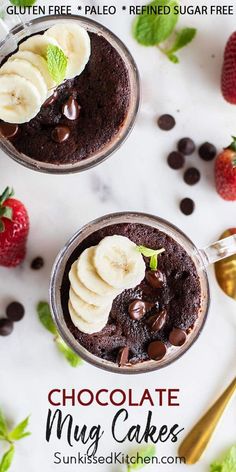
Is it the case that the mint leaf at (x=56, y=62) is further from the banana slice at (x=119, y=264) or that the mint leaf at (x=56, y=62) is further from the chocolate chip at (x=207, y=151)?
the chocolate chip at (x=207, y=151)

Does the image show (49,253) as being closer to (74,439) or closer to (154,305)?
(154,305)

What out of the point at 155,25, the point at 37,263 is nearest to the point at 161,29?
the point at 155,25

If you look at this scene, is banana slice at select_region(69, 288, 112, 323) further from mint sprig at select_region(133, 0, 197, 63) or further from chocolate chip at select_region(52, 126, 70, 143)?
mint sprig at select_region(133, 0, 197, 63)

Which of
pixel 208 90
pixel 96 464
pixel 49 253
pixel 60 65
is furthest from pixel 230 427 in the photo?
pixel 60 65

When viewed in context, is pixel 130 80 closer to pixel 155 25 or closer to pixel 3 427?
pixel 155 25

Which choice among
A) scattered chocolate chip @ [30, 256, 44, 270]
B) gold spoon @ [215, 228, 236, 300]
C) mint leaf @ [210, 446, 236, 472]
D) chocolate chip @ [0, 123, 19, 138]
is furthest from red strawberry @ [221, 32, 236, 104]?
mint leaf @ [210, 446, 236, 472]

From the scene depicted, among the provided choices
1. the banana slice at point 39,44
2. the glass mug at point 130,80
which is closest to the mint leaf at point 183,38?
the glass mug at point 130,80
